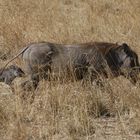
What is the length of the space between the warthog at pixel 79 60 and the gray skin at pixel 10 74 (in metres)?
0.54

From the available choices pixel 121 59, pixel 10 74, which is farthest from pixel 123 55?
pixel 10 74

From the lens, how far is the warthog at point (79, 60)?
6031 millimetres

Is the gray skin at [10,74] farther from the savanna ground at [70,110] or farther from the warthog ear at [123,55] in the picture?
the warthog ear at [123,55]

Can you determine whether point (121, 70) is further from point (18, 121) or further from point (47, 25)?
point (47, 25)

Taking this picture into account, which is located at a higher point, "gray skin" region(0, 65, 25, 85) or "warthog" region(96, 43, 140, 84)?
"warthog" region(96, 43, 140, 84)

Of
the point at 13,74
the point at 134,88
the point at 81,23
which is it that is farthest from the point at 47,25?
the point at 134,88

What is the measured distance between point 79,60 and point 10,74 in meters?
0.92

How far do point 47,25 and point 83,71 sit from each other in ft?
10.1

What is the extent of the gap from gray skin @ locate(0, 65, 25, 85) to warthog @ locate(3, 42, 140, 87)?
1.77 ft

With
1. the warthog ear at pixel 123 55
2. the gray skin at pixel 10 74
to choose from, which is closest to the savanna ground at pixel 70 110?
the gray skin at pixel 10 74

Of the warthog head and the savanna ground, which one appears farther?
the warthog head

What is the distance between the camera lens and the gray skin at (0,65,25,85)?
21.6ft

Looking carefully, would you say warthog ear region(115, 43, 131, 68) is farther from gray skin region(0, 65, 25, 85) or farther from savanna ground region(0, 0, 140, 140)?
gray skin region(0, 65, 25, 85)

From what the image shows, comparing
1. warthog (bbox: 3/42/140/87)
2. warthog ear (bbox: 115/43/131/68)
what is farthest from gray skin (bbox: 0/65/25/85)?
warthog ear (bbox: 115/43/131/68)
